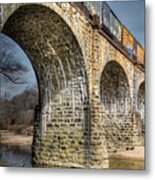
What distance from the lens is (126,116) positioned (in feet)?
11.9

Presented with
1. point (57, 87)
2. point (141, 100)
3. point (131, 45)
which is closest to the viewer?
point (141, 100)

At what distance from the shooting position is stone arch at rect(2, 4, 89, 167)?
12.1 feet

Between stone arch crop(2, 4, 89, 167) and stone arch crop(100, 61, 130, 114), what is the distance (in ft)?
0.45

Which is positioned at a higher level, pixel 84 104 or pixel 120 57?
pixel 120 57

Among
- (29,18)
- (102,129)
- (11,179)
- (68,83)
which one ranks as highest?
(29,18)

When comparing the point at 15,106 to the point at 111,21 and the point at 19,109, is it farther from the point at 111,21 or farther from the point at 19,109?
the point at 111,21

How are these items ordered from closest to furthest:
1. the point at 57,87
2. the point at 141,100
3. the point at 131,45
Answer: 1. the point at 141,100
2. the point at 131,45
3. the point at 57,87

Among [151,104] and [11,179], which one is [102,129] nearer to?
[151,104]

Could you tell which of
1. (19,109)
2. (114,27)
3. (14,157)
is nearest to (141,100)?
(114,27)

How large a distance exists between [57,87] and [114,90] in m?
0.45

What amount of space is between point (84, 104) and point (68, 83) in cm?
20

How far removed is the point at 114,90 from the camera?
3.68 meters

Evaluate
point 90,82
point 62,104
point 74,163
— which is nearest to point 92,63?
point 90,82

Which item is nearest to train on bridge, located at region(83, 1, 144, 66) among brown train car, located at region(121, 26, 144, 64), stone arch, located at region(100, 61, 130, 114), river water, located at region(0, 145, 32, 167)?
brown train car, located at region(121, 26, 144, 64)
